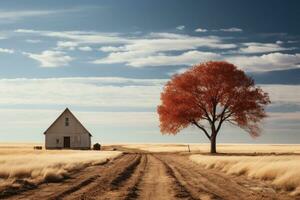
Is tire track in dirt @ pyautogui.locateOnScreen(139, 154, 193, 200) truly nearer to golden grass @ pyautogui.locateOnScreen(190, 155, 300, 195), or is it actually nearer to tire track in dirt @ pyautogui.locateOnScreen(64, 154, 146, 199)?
tire track in dirt @ pyautogui.locateOnScreen(64, 154, 146, 199)

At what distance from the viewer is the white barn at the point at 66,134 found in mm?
95062

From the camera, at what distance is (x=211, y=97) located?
222ft

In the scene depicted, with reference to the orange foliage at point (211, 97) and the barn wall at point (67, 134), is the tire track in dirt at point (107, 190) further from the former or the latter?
the barn wall at point (67, 134)

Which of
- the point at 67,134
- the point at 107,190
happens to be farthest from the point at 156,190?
the point at 67,134

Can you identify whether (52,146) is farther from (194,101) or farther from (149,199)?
(149,199)

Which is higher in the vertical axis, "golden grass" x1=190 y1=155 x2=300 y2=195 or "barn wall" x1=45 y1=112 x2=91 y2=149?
"barn wall" x1=45 y1=112 x2=91 y2=149

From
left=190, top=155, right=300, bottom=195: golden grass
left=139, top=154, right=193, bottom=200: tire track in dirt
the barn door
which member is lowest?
left=139, top=154, right=193, bottom=200: tire track in dirt

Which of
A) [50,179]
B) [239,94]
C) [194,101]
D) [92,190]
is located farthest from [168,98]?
[92,190]

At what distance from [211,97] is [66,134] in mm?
37024

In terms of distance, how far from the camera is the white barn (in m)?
95.1

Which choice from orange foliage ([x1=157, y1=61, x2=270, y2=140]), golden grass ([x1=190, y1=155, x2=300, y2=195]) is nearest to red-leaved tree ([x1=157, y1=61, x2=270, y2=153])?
orange foliage ([x1=157, y1=61, x2=270, y2=140])

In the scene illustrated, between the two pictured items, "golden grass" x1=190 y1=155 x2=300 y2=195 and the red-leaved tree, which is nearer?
"golden grass" x1=190 y1=155 x2=300 y2=195

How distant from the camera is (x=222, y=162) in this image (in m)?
38.1

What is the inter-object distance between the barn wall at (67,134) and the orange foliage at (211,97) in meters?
30.3
